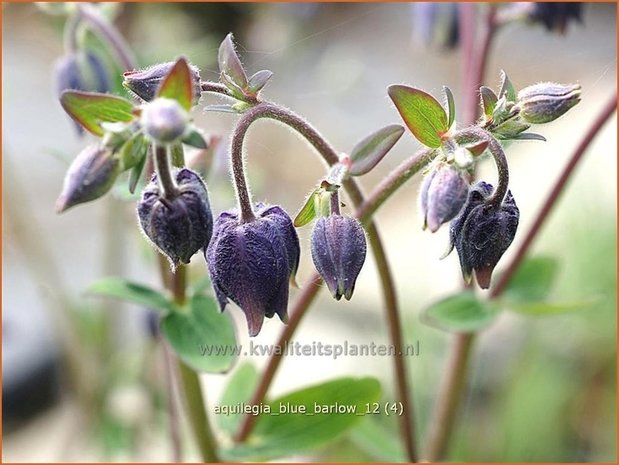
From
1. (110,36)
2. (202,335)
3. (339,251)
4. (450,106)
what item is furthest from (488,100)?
(110,36)

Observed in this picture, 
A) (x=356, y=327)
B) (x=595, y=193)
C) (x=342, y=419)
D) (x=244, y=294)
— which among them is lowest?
(x=356, y=327)

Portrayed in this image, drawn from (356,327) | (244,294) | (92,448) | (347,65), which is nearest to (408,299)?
(356,327)

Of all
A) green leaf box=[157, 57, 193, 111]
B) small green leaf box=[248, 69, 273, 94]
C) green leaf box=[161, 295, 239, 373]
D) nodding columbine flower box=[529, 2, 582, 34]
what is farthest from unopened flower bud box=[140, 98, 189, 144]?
nodding columbine flower box=[529, 2, 582, 34]

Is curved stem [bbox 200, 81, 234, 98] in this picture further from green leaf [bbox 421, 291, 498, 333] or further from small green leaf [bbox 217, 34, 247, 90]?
green leaf [bbox 421, 291, 498, 333]

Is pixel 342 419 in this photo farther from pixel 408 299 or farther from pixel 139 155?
pixel 408 299

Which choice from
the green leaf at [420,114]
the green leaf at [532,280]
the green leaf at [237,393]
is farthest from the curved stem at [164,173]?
the green leaf at [532,280]
